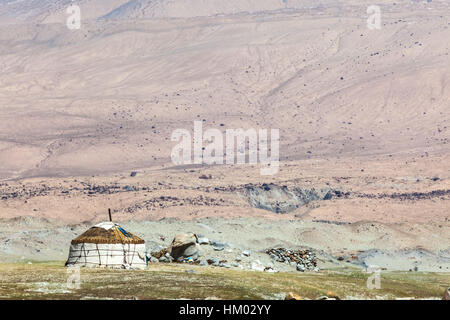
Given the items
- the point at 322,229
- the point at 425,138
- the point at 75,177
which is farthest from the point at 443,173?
the point at 75,177

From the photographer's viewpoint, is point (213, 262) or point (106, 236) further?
point (213, 262)

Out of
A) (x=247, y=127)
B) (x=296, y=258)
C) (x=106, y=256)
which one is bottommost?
(x=296, y=258)

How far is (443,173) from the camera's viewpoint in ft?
364

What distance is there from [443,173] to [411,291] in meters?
76.3

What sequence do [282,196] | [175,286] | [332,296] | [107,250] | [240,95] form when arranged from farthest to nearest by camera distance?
1. [240,95]
2. [282,196]
3. [107,250]
4. [175,286]
5. [332,296]

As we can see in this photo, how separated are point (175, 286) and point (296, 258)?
2581 cm

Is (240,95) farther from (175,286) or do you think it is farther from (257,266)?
(175,286)

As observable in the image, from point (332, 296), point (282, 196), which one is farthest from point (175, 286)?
point (282, 196)

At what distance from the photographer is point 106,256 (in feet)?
137

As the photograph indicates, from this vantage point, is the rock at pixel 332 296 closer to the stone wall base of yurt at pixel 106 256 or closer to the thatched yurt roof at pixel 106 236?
the stone wall base of yurt at pixel 106 256

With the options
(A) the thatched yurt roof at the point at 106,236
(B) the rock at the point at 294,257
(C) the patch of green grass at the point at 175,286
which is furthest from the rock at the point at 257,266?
(A) the thatched yurt roof at the point at 106,236

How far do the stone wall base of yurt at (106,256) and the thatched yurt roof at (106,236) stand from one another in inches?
8.5

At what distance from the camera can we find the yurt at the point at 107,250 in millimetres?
41781
